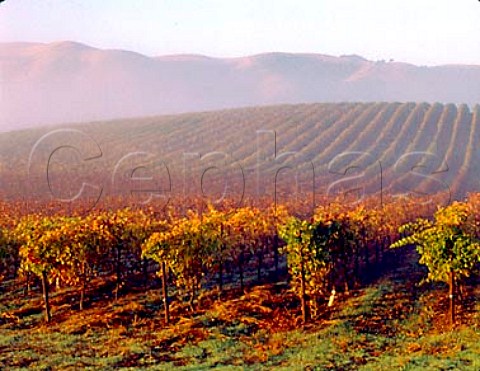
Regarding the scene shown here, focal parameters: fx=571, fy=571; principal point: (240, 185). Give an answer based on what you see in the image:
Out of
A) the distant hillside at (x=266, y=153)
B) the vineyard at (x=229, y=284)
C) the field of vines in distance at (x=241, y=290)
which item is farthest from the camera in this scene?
the distant hillside at (x=266, y=153)

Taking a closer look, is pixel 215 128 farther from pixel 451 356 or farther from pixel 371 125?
pixel 451 356

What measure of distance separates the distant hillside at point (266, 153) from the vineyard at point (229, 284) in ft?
190

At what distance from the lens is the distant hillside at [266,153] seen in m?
118

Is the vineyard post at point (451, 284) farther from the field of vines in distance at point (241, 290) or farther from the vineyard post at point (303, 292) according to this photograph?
the vineyard post at point (303, 292)

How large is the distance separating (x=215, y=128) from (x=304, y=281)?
13082 centimetres

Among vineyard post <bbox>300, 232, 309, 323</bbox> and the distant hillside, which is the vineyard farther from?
the distant hillside

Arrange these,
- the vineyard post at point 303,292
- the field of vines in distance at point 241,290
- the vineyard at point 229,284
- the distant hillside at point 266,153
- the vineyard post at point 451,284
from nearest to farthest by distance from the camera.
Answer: the field of vines in distance at point 241,290 < the vineyard post at point 451,284 < the vineyard at point 229,284 < the vineyard post at point 303,292 < the distant hillside at point 266,153

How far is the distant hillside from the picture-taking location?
11812 centimetres

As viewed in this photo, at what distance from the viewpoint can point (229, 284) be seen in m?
51.7

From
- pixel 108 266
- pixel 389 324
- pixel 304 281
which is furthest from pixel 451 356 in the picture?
pixel 108 266

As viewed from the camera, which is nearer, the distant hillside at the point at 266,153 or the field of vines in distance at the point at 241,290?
the field of vines in distance at the point at 241,290

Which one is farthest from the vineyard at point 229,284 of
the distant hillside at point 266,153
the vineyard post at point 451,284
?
the distant hillside at point 266,153

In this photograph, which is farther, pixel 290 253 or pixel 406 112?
pixel 406 112

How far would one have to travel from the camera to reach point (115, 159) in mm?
143125
